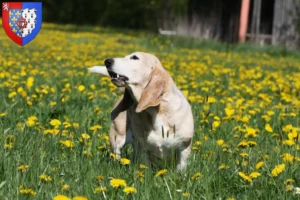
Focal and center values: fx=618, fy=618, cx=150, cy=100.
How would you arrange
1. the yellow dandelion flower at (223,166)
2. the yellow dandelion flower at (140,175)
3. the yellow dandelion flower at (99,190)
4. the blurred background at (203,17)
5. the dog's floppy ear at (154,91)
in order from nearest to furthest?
the yellow dandelion flower at (99,190) < the yellow dandelion flower at (140,175) < the yellow dandelion flower at (223,166) < the dog's floppy ear at (154,91) < the blurred background at (203,17)

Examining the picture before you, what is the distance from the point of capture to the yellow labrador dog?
3.88 meters

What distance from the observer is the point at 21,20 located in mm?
4824

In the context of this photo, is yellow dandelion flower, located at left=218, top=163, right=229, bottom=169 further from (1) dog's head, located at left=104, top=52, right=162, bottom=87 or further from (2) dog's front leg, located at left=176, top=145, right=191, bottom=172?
(1) dog's head, located at left=104, top=52, right=162, bottom=87

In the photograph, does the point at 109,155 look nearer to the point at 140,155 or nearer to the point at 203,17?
the point at 140,155

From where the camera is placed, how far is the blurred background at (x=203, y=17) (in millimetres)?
20578

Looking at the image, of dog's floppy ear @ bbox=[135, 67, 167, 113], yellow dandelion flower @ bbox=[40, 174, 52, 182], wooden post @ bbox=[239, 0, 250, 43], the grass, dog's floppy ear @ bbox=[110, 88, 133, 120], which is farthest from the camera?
wooden post @ bbox=[239, 0, 250, 43]

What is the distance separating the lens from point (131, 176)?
3.36 m

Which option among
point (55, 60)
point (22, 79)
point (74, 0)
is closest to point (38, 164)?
point (22, 79)

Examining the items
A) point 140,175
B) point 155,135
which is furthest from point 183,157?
point 140,175

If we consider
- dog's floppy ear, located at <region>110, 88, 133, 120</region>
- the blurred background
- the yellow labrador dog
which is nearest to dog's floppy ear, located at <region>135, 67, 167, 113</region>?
the yellow labrador dog

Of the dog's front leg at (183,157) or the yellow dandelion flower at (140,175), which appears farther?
the dog's front leg at (183,157)

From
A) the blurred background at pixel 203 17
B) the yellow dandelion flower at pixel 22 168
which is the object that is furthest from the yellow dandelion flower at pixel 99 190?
the blurred background at pixel 203 17

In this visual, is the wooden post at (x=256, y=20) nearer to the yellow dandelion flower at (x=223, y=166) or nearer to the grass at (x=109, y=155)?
the grass at (x=109, y=155)

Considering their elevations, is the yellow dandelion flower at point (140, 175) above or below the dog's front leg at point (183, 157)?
above
